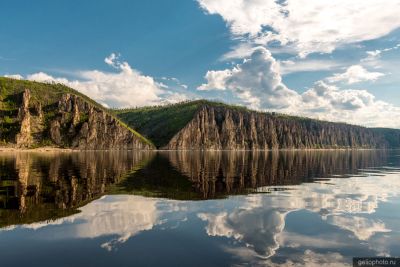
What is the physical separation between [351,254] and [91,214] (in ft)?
69.7

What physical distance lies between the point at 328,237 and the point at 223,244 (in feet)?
26.5

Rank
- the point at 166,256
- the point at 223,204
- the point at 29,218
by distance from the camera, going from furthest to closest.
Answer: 1. the point at 223,204
2. the point at 29,218
3. the point at 166,256

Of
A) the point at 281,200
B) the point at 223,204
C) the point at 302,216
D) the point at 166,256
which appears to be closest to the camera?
the point at 166,256

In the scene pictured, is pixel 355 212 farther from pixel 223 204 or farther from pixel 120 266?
pixel 120 266

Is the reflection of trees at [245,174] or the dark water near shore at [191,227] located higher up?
the reflection of trees at [245,174]

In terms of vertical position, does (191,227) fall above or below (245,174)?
below

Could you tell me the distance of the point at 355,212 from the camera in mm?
33844

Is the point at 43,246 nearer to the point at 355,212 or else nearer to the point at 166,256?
the point at 166,256

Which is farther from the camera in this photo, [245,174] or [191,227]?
[245,174]

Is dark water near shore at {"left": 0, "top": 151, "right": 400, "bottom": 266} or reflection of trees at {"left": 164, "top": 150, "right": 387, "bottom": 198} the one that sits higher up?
reflection of trees at {"left": 164, "top": 150, "right": 387, "bottom": 198}

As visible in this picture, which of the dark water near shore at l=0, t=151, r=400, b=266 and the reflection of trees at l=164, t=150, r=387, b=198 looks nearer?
the dark water near shore at l=0, t=151, r=400, b=266

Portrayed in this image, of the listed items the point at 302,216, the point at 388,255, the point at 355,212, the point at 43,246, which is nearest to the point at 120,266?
the point at 43,246

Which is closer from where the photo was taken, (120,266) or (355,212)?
(120,266)

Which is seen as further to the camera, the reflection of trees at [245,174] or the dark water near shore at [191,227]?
the reflection of trees at [245,174]
